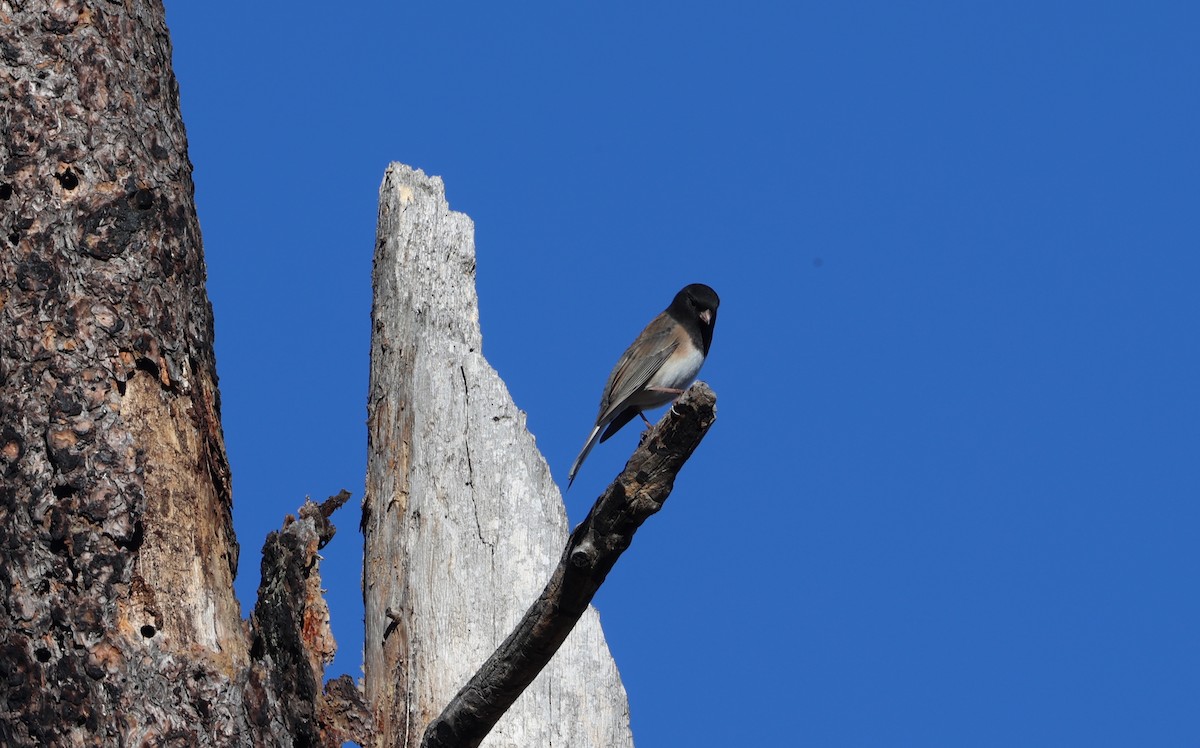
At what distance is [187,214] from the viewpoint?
4.89 metres

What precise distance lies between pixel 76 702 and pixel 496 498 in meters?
2.42

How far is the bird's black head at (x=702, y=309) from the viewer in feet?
27.9

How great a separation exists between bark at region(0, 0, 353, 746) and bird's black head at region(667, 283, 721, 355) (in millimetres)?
3919

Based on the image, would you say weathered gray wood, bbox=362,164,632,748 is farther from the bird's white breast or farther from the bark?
the bird's white breast

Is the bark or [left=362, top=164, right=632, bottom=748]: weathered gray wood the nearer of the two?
the bark

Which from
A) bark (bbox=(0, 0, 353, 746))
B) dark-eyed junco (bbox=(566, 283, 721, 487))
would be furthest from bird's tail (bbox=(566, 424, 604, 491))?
bark (bbox=(0, 0, 353, 746))

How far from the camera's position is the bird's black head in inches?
334

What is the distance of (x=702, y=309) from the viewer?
852 cm

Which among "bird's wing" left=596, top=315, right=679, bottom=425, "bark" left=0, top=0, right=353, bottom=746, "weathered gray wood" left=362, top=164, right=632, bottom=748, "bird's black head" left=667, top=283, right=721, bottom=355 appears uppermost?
"bird's black head" left=667, top=283, right=721, bottom=355

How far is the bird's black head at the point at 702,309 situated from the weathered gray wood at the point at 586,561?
4.46 meters

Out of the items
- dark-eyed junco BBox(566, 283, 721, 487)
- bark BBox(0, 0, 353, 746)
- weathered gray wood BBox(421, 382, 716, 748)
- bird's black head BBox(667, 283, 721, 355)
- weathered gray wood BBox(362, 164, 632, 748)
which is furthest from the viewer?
bird's black head BBox(667, 283, 721, 355)

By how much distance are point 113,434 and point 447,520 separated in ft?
6.43

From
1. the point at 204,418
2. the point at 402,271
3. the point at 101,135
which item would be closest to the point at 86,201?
the point at 101,135

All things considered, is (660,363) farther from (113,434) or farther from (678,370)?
(113,434)
